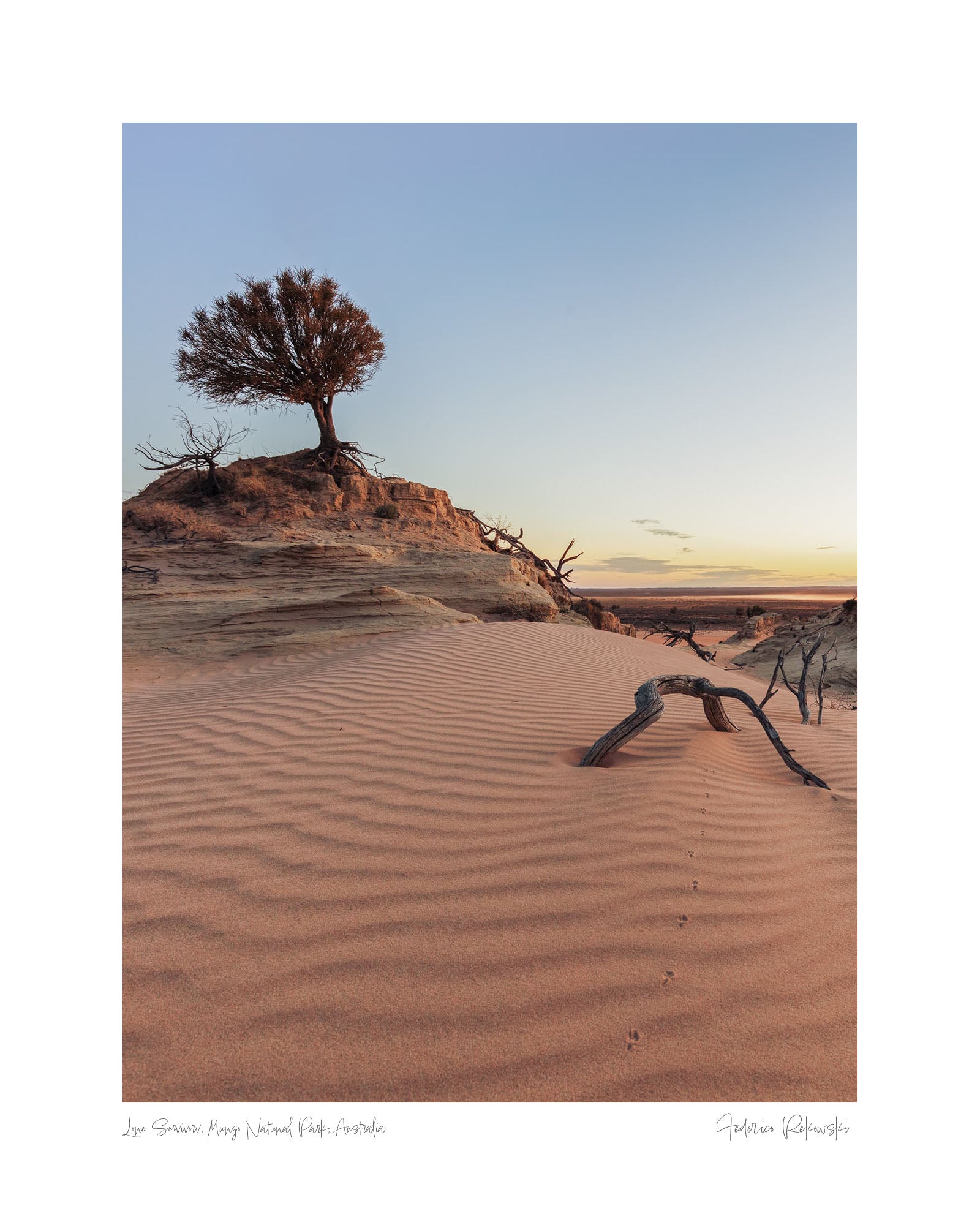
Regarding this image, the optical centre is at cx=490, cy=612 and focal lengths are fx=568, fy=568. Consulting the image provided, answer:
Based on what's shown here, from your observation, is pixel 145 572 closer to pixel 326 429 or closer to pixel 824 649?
pixel 326 429

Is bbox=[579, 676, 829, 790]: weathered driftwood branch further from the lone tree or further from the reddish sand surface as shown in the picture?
the lone tree

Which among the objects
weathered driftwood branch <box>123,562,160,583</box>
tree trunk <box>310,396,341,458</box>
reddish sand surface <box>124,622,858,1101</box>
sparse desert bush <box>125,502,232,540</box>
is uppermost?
tree trunk <box>310,396,341,458</box>

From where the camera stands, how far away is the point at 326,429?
1435 cm

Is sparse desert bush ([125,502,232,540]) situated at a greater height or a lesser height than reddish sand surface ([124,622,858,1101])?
greater

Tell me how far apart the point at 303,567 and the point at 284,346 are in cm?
689

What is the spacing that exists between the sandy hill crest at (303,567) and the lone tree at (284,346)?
1626 millimetres

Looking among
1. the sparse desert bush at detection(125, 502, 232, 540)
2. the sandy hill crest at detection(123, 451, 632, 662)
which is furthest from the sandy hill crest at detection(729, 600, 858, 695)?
the sparse desert bush at detection(125, 502, 232, 540)

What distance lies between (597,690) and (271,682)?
2.99 m

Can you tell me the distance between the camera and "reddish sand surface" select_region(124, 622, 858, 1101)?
139cm

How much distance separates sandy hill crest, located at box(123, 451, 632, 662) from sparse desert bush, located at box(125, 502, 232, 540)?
0.08 feet

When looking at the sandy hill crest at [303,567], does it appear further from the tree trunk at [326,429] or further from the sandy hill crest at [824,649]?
the sandy hill crest at [824,649]

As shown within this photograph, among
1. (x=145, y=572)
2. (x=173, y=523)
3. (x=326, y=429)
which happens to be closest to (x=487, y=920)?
(x=145, y=572)

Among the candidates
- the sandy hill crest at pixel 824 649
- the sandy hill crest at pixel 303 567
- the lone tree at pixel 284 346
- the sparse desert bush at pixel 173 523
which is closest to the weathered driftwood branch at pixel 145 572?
the sandy hill crest at pixel 303 567
